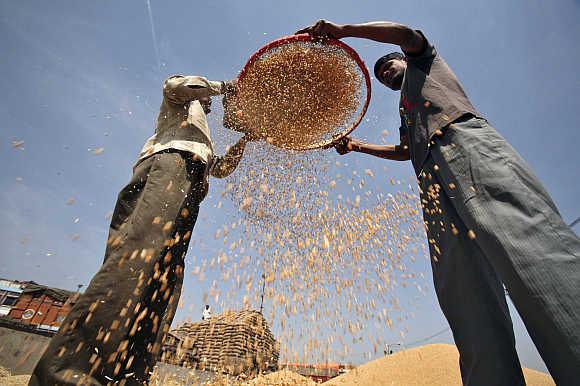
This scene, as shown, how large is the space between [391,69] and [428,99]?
540mm

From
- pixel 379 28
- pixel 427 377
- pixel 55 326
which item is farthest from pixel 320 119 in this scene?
pixel 55 326

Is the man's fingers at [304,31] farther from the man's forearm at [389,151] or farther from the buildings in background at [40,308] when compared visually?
the buildings in background at [40,308]

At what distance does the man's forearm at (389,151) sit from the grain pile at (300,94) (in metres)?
0.26

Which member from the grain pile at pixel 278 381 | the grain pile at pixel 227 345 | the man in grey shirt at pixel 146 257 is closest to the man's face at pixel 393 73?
the man in grey shirt at pixel 146 257

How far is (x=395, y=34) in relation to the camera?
4.95ft

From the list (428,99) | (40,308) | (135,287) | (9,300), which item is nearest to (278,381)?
(135,287)

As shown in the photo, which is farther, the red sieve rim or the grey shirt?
the red sieve rim

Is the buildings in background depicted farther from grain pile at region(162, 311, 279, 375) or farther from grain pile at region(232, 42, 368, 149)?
grain pile at region(232, 42, 368, 149)

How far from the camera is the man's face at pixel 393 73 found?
1.86 meters

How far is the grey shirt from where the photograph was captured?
139 cm

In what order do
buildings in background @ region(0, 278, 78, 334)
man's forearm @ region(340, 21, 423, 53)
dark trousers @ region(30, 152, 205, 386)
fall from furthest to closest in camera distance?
buildings in background @ region(0, 278, 78, 334), man's forearm @ region(340, 21, 423, 53), dark trousers @ region(30, 152, 205, 386)

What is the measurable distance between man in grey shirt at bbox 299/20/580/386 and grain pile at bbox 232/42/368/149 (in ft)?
0.79

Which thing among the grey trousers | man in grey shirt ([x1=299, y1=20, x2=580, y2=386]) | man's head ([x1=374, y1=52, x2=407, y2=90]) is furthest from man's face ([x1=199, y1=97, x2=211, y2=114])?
the grey trousers

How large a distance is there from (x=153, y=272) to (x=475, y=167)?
1.56m
